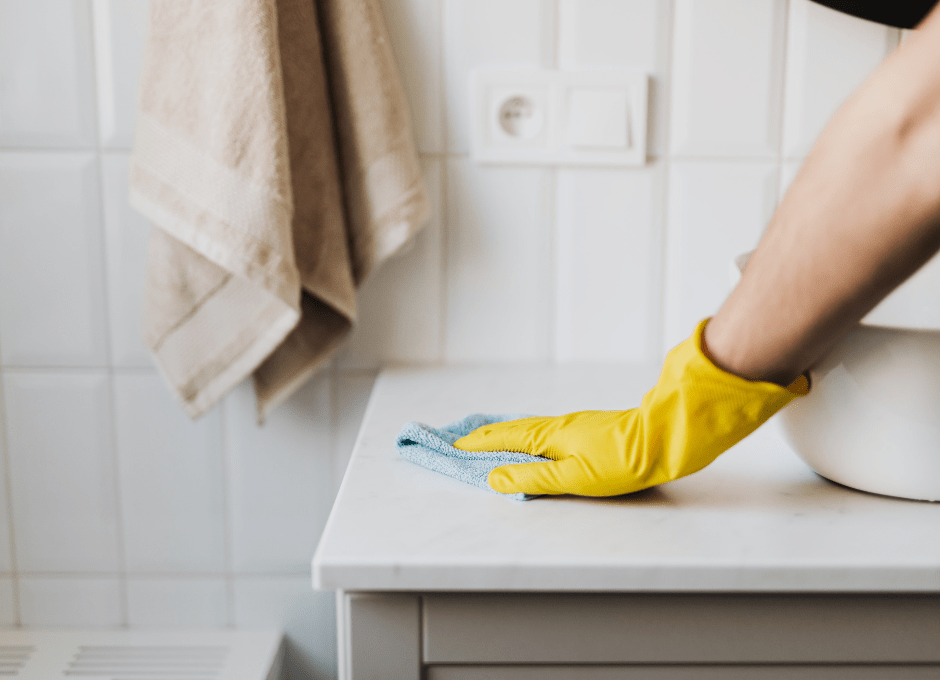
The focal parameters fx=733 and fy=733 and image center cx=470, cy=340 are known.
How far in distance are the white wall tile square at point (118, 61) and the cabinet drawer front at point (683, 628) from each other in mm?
712

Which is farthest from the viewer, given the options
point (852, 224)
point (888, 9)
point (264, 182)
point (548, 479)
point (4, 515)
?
point (4, 515)

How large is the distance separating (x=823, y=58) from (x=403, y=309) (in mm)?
587

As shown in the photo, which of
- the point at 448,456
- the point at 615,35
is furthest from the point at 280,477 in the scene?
the point at 615,35

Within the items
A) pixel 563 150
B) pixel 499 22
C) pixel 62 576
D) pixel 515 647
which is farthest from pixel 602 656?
pixel 62 576

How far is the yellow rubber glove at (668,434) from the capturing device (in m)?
0.48

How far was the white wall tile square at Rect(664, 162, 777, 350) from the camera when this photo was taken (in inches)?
35.2

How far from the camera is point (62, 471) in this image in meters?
0.94

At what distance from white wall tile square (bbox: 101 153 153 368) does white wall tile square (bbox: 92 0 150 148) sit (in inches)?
1.3

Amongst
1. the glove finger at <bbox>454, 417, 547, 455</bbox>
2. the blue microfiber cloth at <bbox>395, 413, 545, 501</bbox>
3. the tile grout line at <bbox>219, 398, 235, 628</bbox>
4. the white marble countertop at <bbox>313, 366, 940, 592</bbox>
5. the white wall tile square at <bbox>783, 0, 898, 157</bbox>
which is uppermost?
the white wall tile square at <bbox>783, 0, 898, 157</bbox>

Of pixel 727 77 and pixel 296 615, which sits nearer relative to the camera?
pixel 727 77

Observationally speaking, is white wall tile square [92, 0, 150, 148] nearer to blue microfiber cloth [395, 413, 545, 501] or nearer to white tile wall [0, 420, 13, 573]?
white tile wall [0, 420, 13, 573]

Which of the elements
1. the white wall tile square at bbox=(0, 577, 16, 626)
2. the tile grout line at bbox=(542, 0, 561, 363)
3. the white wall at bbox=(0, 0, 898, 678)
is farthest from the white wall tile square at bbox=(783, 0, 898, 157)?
the white wall tile square at bbox=(0, 577, 16, 626)

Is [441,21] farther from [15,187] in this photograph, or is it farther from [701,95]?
[15,187]

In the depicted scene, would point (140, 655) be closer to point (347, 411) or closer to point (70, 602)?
point (70, 602)
